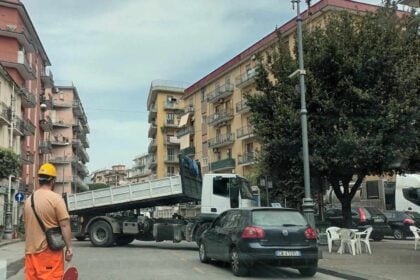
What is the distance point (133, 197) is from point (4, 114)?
19588mm

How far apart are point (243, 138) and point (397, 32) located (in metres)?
41.6

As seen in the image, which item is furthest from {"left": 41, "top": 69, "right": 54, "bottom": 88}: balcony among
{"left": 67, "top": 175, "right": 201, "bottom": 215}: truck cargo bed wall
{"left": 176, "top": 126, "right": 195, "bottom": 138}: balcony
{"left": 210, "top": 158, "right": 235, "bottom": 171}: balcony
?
{"left": 67, "top": 175, "right": 201, "bottom": 215}: truck cargo bed wall

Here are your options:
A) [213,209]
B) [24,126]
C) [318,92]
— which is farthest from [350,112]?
[24,126]

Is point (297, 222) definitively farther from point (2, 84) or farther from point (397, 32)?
point (2, 84)

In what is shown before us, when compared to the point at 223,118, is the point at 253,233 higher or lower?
lower

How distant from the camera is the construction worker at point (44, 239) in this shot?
20.9 feet

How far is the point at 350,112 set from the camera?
18734mm

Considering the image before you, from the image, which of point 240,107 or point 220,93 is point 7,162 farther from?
point 220,93

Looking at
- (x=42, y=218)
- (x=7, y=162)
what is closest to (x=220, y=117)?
(x=7, y=162)

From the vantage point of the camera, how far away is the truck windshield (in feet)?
67.5

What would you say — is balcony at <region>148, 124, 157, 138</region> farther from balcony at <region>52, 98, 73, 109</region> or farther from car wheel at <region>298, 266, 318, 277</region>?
car wheel at <region>298, 266, 318, 277</region>

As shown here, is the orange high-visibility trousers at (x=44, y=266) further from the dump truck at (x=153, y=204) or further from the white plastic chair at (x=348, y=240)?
the dump truck at (x=153, y=204)

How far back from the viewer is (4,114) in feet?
126

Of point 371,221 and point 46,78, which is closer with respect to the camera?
point 371,221
